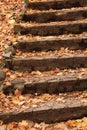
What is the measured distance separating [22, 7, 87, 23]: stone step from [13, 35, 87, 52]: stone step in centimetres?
73

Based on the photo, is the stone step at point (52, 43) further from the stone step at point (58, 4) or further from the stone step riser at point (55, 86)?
the stone step at point (58, 4)

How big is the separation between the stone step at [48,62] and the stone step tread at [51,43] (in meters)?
0.31

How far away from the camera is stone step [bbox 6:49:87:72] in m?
5.80

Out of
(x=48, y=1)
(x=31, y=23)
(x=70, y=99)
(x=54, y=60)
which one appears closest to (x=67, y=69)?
(x=54, y=60)

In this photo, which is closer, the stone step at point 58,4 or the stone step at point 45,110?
the stone step at point 45,110

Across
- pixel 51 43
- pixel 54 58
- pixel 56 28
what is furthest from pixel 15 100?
pixel 56 28

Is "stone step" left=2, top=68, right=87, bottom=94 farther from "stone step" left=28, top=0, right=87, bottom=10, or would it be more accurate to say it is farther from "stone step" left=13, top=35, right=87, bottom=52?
"stone step" left=28, top=0, right=87, bottom=10

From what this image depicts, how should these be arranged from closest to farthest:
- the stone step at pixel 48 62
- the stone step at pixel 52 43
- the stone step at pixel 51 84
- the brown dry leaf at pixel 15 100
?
the brown dry leaf at pixel 15 100 → the stone step at pixel 51 84 → the stone step at pixel 48 62 → the stone step at pixel 52 43

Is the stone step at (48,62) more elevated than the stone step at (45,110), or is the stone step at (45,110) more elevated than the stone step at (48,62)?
the stone step at (48,62)

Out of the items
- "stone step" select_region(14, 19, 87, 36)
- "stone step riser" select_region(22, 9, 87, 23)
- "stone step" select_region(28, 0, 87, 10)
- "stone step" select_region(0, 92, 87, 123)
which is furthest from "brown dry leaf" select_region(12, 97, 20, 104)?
"stone step" select_region(28, 0, 87, 10)

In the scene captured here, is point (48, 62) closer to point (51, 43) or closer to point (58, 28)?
point (51, 43)

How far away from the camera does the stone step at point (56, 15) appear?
22.4 feet

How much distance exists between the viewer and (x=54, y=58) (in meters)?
5.80

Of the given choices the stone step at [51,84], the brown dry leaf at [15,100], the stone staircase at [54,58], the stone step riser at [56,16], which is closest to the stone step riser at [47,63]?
the stone staircase at [54,58]
